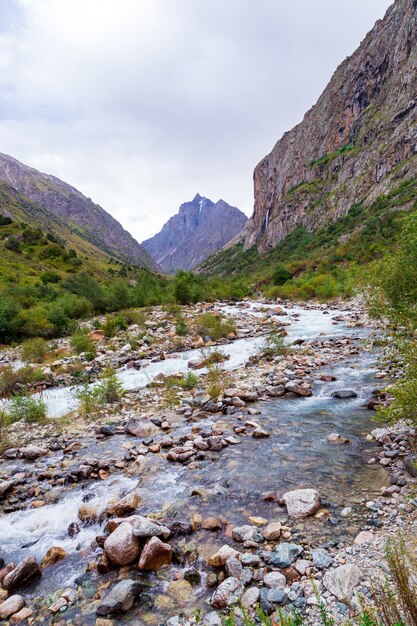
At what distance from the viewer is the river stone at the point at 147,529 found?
15.1 ft

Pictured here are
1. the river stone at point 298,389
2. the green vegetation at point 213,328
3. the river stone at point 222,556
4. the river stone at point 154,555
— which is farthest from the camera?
the green vegetation at point 213,328

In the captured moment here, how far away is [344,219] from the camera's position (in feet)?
246

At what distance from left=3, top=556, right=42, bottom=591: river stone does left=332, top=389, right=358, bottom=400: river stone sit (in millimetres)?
8217

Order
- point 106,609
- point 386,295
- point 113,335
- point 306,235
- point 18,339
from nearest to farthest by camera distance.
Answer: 1. point 106,609
2. point 386,295
3. point 113,335
4. point 18,339
5. point 306,235

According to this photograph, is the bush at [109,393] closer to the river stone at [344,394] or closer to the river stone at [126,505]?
the river stone at [126,505]

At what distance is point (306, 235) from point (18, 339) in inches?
3308

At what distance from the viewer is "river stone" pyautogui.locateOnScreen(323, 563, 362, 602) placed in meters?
3.26

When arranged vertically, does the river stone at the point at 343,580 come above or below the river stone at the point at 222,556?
above

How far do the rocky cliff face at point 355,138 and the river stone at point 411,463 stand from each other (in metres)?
69.3

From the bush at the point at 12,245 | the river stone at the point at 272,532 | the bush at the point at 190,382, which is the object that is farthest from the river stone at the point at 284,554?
the bush at the point at 12,245

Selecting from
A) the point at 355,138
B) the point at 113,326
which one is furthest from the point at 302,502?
the point at 355,138

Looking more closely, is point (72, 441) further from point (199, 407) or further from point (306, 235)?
point (306, 235)

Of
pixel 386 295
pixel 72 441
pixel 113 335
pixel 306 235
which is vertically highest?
pixel 306 235

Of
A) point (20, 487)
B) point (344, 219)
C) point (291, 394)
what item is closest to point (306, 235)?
point (344, 219)
